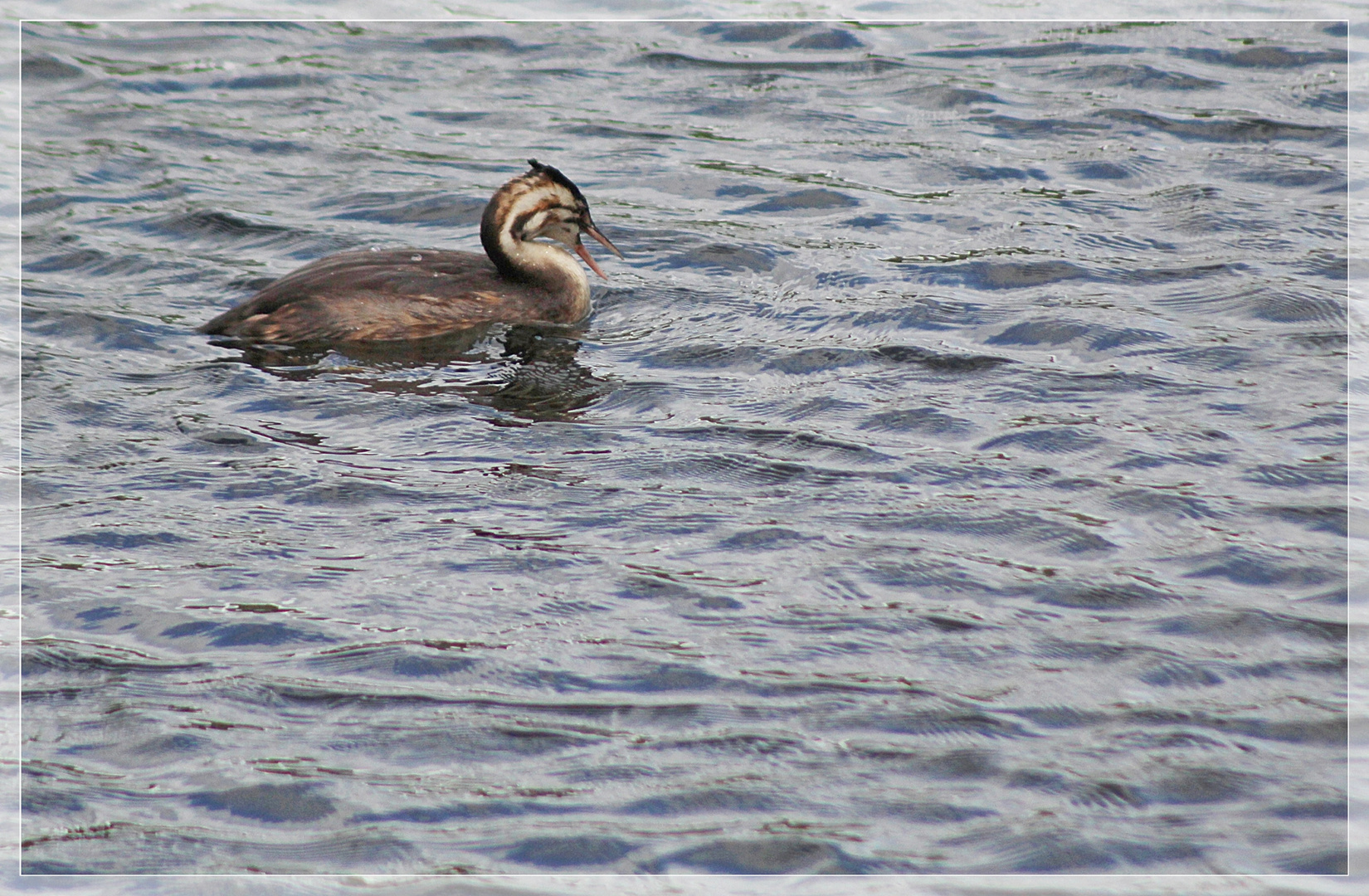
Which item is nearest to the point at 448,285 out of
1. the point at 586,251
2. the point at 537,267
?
the point at 537,267

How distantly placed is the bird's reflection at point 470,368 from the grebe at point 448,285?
87 millimetres

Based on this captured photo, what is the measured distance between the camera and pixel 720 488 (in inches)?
265

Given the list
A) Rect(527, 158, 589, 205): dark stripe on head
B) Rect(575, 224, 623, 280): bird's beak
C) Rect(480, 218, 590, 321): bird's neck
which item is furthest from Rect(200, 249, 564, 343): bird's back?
Rect(527, 158, 589, 205): dark stripe on head

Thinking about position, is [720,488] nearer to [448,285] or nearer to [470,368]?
[470,368]

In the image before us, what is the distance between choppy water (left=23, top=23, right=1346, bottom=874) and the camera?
4.82m

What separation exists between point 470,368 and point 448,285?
59cm

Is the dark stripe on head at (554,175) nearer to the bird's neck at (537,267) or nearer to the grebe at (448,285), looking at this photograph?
the grebe at (448,285)

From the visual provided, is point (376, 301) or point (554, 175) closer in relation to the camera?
point (376, 301)

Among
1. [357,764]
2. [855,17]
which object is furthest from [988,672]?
[855,17]

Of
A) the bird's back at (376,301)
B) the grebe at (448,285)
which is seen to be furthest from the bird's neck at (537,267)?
the bird's back at (376,301)

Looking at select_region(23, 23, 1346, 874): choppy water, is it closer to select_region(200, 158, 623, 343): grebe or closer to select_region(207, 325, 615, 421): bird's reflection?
select_region(207, 325, 615, 421): bird's reflection

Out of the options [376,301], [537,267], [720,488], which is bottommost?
[720,488]

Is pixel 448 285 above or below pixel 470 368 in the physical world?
above

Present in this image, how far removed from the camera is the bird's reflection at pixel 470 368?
25.8 feet
